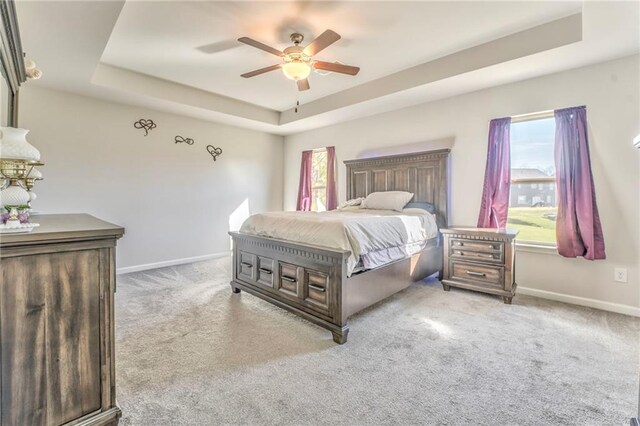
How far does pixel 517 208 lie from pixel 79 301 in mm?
4156

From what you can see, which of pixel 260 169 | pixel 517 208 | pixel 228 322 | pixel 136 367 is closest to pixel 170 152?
pixel 260 169

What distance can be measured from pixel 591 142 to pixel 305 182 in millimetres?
4278

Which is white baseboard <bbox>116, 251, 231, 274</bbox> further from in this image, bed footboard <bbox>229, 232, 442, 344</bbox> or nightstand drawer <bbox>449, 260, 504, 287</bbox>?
nightstand drawer <bbox>449, 260, 504, 287</bbox>

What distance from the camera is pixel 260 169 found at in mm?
6102

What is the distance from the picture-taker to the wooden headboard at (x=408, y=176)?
3994 mm

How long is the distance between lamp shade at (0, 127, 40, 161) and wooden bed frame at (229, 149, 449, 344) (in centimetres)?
175

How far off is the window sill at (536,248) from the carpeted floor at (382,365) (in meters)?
0.61

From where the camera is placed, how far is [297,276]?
259 centimetres

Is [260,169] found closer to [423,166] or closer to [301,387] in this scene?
[423,166]

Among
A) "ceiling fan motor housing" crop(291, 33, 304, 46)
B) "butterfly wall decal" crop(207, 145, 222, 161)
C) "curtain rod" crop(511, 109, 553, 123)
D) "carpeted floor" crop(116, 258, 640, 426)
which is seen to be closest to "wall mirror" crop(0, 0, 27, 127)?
"carpeted floor" crop(116, 258, 640, 426)

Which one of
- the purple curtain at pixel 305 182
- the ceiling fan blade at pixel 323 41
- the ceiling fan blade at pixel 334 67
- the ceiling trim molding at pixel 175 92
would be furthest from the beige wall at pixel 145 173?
the ceiling fan blade at pixel 323 41

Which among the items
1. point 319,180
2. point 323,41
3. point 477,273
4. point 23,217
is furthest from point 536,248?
point 23,217

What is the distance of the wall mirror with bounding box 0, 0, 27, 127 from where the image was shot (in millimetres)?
1502

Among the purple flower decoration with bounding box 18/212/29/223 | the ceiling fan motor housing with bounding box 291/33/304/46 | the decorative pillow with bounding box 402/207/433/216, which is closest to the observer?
the purple flower decoration with bounding box 18/212/29/223
